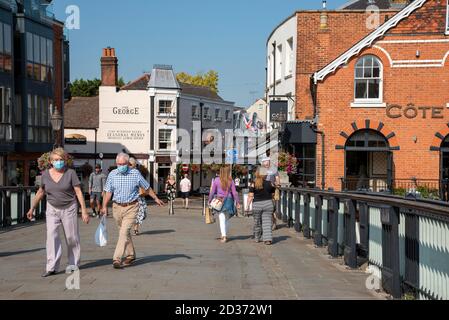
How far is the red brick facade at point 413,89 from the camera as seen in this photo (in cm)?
2620

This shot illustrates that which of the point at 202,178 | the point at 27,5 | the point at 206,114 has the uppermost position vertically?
the point at 27,5

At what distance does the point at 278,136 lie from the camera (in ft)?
105

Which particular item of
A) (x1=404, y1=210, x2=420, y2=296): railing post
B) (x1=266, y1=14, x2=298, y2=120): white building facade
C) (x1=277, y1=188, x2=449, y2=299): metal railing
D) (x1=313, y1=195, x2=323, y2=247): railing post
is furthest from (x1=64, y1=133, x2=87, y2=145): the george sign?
(x1=404, y1=210, x2=420, y2=296): railing post

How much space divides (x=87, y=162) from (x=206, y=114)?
15.0m

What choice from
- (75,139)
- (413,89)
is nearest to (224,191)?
(413,89)

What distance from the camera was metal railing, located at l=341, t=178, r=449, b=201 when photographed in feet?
81.5

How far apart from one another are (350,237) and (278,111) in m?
20.3

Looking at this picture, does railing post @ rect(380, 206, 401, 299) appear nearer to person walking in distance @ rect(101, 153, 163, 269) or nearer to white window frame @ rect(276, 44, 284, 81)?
person walking in distance @ rect(101, 153, 163, 269)

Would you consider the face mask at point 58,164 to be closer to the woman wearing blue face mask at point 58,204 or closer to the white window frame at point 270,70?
the woman wearing blue face mask at point 58,204

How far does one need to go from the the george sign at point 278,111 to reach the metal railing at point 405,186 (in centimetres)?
431

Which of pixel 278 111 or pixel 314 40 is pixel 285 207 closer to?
pixel 278 111

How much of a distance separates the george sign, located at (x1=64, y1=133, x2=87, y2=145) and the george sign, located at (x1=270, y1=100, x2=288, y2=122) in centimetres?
3189

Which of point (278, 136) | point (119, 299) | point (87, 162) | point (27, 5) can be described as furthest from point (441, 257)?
point (87, 162)
